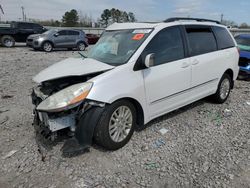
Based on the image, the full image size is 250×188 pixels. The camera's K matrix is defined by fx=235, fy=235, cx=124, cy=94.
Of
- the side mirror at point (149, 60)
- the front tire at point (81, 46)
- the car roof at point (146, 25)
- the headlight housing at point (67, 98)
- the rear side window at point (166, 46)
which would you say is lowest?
the headlight housing at point (67, 98)

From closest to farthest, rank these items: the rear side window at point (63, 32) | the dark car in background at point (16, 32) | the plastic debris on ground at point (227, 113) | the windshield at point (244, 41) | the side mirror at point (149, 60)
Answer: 1. the side mirror at point (149, 60)
2. the plastic debris on ground at point (227, 113)
3. the windshield at point (244, 41)
4. the rear side window at point (63, 32)
5. the dark car in background at point (16, 32)

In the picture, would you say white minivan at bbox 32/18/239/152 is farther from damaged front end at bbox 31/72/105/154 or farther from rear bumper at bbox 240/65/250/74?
rear bumper at bbox 240/65/250/74

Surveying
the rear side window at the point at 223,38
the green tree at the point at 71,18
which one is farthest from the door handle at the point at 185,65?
the green tree at the point at 71,18

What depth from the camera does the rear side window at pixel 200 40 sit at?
434 cm

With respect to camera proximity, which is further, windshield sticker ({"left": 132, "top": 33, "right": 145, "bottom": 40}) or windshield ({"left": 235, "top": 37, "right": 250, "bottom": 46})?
windshield ({"left": 235, "top": 37, "right": 250, "bottom": 46})

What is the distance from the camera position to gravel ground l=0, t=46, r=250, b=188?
110 inches

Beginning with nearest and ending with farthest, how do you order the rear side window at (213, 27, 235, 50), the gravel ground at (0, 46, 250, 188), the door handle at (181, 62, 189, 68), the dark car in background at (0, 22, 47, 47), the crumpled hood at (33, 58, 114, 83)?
the gravel ground at (0, 46, 250, 188), the crumpled hood at (33, 58, 114, 83), the door handle at (181, 62, 189, 68), the rear side window at (213, 27, 235, 50), the dark car in background at (0, 22, 47, 47)

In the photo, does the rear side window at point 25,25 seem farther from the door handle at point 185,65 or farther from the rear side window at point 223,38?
the door handle at point 185,65

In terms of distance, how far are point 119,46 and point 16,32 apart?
17.5 metres

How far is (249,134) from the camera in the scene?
158 inches

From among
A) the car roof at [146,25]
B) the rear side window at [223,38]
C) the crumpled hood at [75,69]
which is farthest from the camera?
the rear side window at [223,38]

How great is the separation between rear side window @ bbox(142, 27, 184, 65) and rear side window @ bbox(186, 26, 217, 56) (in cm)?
31

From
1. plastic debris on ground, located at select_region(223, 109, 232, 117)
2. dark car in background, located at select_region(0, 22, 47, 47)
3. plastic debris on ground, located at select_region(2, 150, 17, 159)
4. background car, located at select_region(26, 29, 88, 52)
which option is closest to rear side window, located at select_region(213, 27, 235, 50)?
plastic debris on ground, located at select_region(223, 109, 232, 117)

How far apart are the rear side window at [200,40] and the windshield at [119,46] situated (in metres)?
1.02
